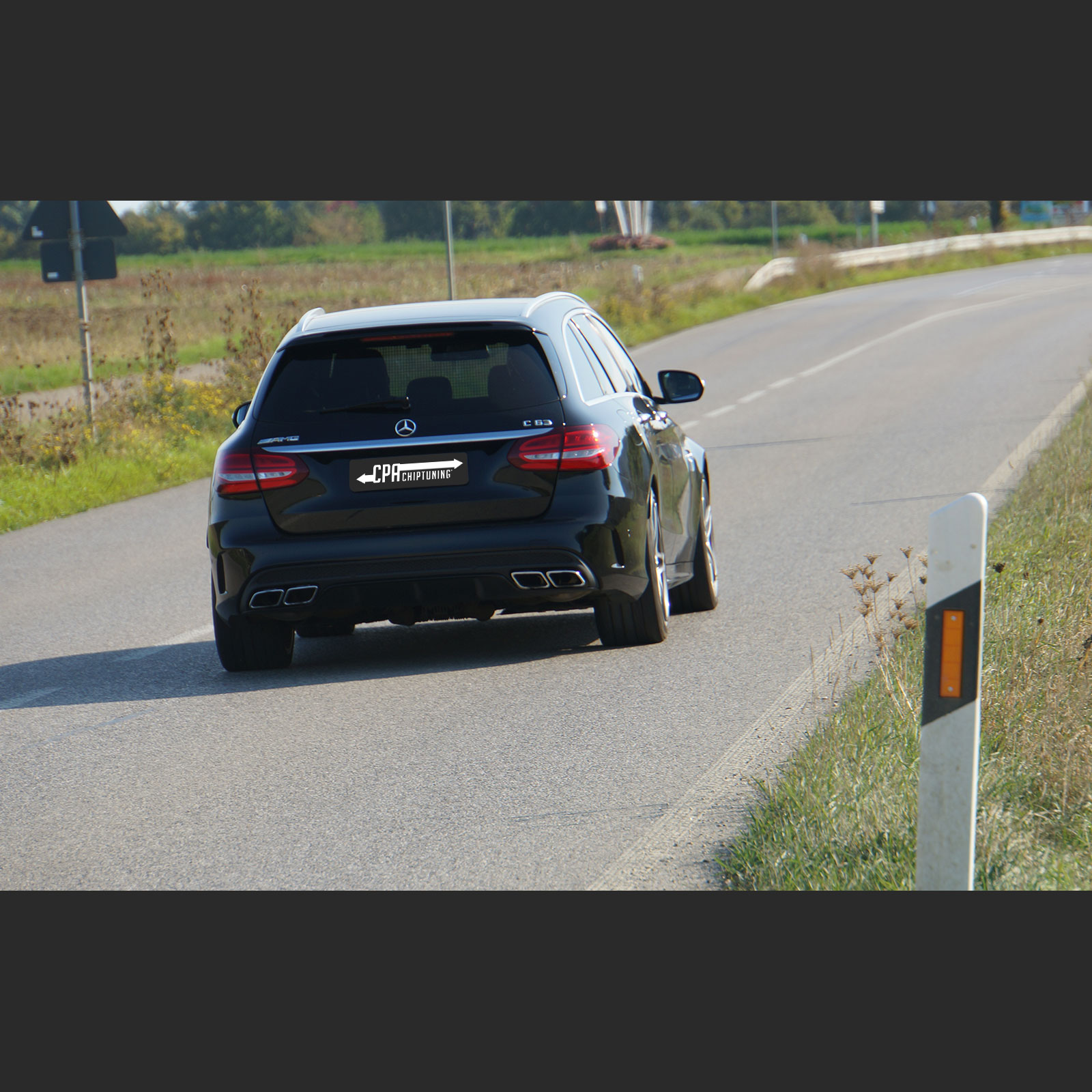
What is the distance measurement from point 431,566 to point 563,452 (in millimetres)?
793

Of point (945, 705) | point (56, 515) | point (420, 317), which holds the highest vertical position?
point (420, 317)

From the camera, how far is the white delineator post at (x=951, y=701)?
3908 millimetres

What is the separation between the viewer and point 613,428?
802cm

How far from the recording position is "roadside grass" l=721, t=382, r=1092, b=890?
452 cm

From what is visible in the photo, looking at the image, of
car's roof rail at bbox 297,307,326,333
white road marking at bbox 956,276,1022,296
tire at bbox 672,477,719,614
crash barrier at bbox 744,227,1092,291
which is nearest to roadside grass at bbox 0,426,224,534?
car's roof rail at bbox 297,307,326,333

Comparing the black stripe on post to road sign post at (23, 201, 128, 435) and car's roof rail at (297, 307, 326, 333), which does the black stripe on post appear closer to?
car's roof rail at (297, 307, 326, 333)

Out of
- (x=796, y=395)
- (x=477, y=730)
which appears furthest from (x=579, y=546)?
(x=796, y=395)

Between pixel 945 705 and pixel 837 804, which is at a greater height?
pixel 945 705

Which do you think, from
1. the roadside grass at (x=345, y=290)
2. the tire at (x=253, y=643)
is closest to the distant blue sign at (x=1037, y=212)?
the roadside grass at (x=345, y=290)

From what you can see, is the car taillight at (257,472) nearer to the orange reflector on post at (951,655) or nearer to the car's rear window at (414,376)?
the car's rear window at (414,376)

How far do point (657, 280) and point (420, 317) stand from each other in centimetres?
4057

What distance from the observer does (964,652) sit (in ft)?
13.0

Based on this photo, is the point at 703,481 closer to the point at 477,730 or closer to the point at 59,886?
the point at 477,730

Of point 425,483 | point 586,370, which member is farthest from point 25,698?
point 586,370
